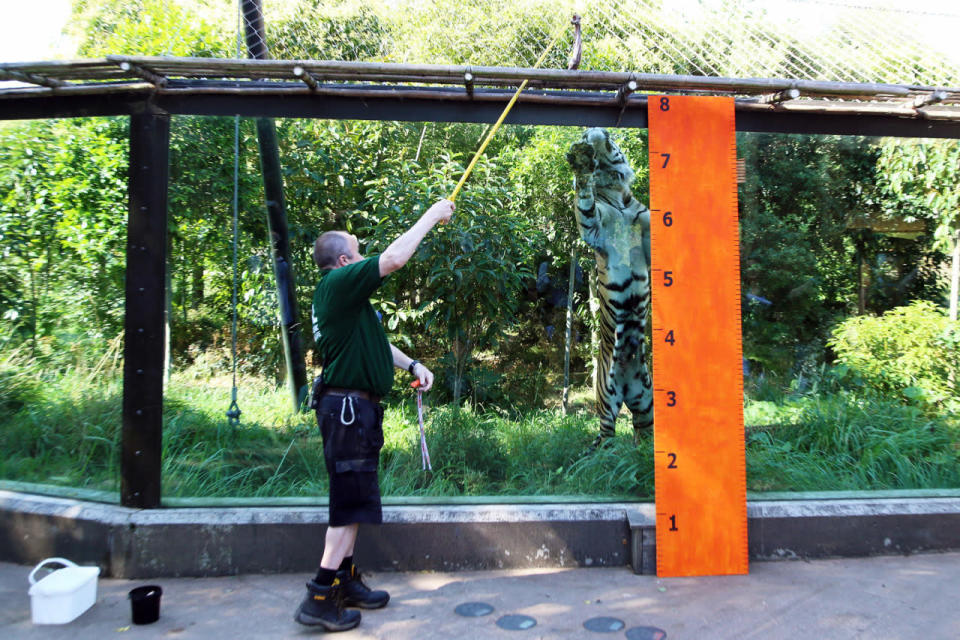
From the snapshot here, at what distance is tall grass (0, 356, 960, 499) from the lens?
4.20 m

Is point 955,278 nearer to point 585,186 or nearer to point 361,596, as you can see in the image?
point 585,186

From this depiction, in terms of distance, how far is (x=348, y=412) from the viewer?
318 cm

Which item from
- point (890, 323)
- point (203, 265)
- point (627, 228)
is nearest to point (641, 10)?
point (627, 228)

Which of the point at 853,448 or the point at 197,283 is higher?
the point at 197,283

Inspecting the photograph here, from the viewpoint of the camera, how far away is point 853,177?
4668mm

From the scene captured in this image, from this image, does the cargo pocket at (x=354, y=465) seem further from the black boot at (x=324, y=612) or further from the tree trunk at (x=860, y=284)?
the tree trunk at (x=860, y=284)

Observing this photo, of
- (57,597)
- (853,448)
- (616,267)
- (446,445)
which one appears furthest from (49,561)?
(853,448)

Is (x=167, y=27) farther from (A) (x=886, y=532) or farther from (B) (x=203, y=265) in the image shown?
(A) (x=886, y=532)

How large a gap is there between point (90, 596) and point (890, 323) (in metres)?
5.29

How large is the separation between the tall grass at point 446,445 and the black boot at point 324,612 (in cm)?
101

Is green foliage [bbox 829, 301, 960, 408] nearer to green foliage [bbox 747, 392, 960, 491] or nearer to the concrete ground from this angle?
green foliage [bbox 747, 392, 960, 491]

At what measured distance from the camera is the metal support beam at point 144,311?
154 inches

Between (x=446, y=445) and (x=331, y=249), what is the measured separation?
5.49ft

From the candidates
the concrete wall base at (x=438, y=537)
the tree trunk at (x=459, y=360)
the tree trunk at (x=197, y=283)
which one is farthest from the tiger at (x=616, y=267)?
the tree trunk at (x=197, y=283)
